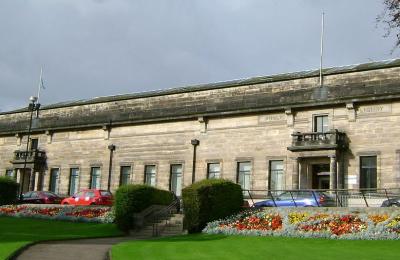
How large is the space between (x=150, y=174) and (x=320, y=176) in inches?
508

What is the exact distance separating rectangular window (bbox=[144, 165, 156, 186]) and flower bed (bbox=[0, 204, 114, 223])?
9.10 metres

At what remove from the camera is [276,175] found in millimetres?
35344

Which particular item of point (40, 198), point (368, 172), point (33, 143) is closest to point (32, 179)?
point (33, 143)

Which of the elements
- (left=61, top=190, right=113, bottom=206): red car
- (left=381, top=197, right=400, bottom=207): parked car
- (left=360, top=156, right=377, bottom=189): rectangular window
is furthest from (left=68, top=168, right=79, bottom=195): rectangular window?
(left=381, top=197, right=400, bottom=207): parked car

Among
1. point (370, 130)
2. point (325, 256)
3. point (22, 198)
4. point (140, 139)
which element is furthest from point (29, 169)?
point (325, 256)

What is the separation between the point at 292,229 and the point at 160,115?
19989 mm

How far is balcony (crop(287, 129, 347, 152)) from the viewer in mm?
32531

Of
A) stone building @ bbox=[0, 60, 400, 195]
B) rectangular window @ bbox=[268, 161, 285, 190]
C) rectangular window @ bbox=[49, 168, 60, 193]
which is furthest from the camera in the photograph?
rectangular window @ bbox=[49, 168, 60, 193]

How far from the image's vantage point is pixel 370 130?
32.5 m

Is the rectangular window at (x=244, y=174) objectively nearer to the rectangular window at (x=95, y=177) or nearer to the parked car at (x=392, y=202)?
the parked car at (x=392, y=202)

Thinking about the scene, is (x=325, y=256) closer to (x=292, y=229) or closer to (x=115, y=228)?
(x=292, y=229)

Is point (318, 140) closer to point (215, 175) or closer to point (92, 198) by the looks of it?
point (215, 175)

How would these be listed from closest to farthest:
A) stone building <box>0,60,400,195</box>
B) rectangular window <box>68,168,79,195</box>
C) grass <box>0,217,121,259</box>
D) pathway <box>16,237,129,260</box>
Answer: pathway <box>16,237,129,260</box> → grass <box>0,217,121,259</box> → stone building <box>0,60,400,195</box> → rectangular window <box>68,168,79,195</box>

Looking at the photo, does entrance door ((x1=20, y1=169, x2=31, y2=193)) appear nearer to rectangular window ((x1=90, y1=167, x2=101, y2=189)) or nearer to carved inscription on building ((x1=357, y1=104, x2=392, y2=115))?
rectangular window ((x1=90, y1=167, x2=101, y2=189))
